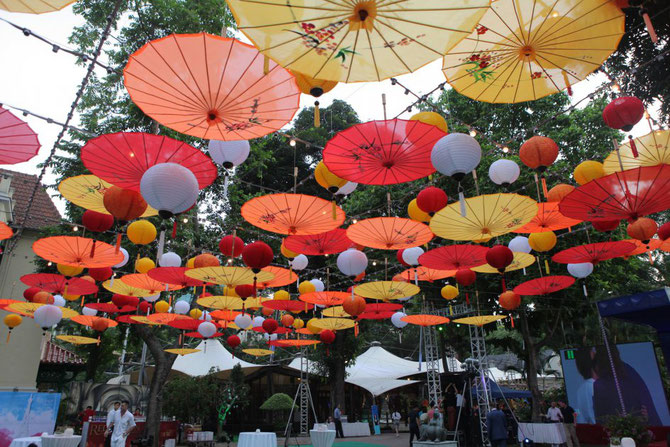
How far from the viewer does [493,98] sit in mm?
4980

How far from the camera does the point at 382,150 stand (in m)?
5.34

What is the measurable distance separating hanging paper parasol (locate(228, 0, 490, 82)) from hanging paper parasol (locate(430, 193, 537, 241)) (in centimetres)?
342

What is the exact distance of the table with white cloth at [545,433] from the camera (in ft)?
38.1

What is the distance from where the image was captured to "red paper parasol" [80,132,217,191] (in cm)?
523

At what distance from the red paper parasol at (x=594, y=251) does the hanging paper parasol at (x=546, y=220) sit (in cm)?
51

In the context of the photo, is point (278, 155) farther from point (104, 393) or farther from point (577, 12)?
point (577, 12)

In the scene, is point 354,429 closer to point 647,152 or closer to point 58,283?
point 58,283

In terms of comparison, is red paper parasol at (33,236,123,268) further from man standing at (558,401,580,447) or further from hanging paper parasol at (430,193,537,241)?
man standing at (558,401,580,447)

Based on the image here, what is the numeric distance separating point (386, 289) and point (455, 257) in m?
2.12

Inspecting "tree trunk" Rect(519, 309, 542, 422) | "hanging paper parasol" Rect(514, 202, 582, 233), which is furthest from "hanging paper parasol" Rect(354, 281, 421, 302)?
"tree trunk" Rect(519, 309, 542, 422)

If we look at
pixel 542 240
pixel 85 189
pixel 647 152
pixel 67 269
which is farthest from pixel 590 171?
pixel 67 269

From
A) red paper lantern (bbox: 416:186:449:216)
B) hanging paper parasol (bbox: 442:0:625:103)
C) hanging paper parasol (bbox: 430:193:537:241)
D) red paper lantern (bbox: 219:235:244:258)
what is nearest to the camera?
hanging paper parasol (bbox: 442:0:625:103)

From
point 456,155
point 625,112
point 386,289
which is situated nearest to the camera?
point 456,155

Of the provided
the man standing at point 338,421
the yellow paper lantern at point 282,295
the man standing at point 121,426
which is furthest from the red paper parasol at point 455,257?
the man standing at point 338,421
